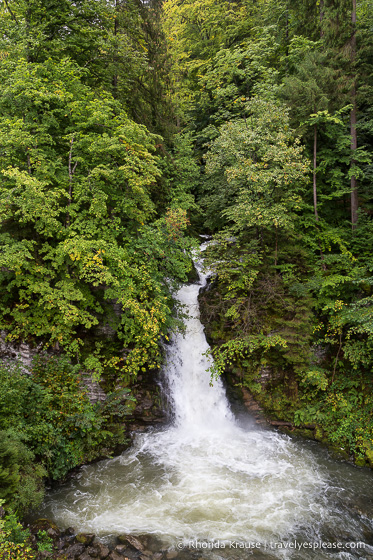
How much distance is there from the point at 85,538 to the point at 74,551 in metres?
0.27

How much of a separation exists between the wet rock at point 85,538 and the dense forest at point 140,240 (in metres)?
1.01

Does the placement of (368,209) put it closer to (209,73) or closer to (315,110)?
(315,110)

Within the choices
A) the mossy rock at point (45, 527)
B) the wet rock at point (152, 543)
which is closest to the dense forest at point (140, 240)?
the mossy rock at point (45, 527)

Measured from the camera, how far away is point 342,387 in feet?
29.1

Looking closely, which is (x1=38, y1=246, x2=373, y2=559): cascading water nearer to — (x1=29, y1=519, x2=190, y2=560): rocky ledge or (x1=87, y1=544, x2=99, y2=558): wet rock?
(x1=29, y1=519, x2=190, y2=560): rocky ledge

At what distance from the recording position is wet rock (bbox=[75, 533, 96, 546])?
212 inches

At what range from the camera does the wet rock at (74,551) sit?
5102 millimetres

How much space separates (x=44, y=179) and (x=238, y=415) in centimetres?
868

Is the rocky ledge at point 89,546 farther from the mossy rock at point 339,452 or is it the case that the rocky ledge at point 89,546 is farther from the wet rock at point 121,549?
the mossy rock at point 339,452

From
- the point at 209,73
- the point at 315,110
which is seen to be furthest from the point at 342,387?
the point at 209,73

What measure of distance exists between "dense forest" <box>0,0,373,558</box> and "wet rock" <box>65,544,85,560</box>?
3.39 ft

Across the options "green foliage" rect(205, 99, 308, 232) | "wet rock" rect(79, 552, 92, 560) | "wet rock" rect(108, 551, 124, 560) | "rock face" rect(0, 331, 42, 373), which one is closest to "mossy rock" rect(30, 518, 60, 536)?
"wet rock" rect(79, 552, 92, 560)

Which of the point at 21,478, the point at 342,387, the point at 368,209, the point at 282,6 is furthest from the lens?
the point at 282,6

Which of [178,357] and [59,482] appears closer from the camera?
[59,482]
